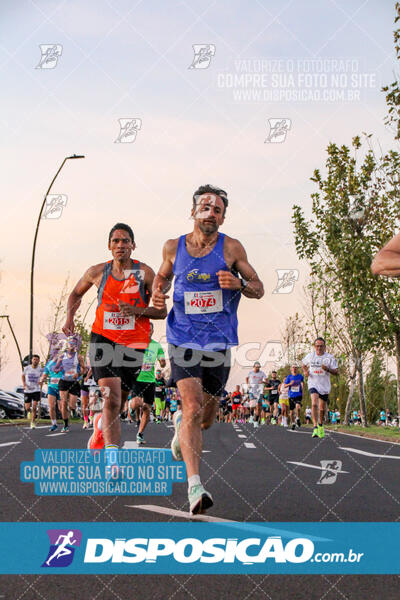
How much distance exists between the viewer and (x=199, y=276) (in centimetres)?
539

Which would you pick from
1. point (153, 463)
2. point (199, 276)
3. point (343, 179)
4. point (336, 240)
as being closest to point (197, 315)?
point (199, 276)

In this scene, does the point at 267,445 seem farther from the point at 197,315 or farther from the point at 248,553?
the point at 248,553

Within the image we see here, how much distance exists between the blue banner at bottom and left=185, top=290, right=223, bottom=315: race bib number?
1.52 m

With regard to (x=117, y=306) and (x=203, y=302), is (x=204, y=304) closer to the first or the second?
(x=203, y=302)

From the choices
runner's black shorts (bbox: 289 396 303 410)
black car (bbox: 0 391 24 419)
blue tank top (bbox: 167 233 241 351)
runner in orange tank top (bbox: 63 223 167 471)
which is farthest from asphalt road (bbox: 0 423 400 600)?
black car (bbox: 0 391 24 419)

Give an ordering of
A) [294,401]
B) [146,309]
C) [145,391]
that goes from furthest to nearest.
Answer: [294,401] < [145,391] < [146,309]

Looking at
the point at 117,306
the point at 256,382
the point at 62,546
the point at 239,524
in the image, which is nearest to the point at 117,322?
the point at 117,306

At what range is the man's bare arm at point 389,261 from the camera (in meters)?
3.48

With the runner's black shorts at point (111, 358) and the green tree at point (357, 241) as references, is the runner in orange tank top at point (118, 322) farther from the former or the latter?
the green tree at point (357, 241)

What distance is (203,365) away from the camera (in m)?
5.41

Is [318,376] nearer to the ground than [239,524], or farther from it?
farther from it

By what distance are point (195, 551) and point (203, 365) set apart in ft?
5.49

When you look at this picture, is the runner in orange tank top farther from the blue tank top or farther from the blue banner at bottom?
the blue banner at bottom

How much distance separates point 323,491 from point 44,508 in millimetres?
2525
